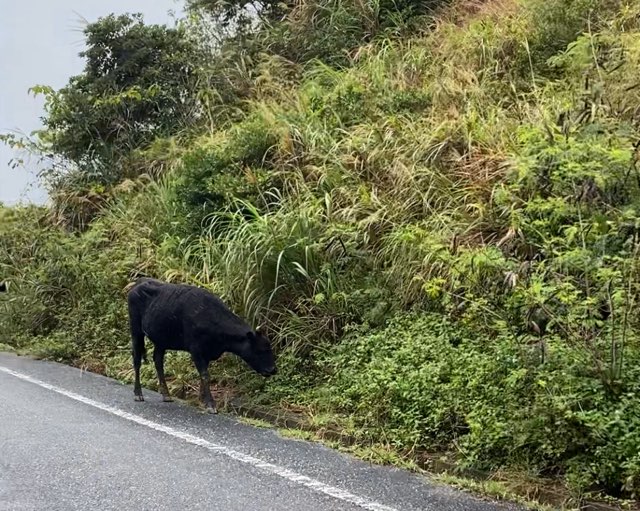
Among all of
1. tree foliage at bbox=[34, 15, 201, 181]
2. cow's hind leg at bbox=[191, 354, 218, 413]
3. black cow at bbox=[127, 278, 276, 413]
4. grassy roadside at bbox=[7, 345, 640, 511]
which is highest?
tree foliage at bbox=[34, 15, 201, 181]

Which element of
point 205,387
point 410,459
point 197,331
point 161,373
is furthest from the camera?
point 161,373

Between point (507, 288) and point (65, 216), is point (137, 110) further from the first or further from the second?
point (507, 288)

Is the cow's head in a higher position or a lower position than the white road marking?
higher

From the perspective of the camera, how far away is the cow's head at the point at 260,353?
25.8 feet

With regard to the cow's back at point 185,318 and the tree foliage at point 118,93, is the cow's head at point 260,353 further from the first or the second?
the tree foliage at point 118,93

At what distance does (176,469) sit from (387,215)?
4.32 metres

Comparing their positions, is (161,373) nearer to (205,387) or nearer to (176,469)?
(205,387)

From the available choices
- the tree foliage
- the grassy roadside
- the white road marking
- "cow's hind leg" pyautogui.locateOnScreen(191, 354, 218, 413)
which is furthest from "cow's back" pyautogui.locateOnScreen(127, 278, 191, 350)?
the tree foliage

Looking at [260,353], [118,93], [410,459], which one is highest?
[118,93]

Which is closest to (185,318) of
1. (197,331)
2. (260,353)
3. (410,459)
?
(197,331)

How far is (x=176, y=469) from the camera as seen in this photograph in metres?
5.67

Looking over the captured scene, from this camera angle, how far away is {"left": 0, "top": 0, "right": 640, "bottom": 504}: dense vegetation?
568 cm

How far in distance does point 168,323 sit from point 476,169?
3.96 meters

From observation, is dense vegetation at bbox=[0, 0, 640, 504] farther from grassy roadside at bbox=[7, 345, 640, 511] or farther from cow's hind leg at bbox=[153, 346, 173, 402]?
cow's hind leg at bbox=[153, 346, 173, 402]
